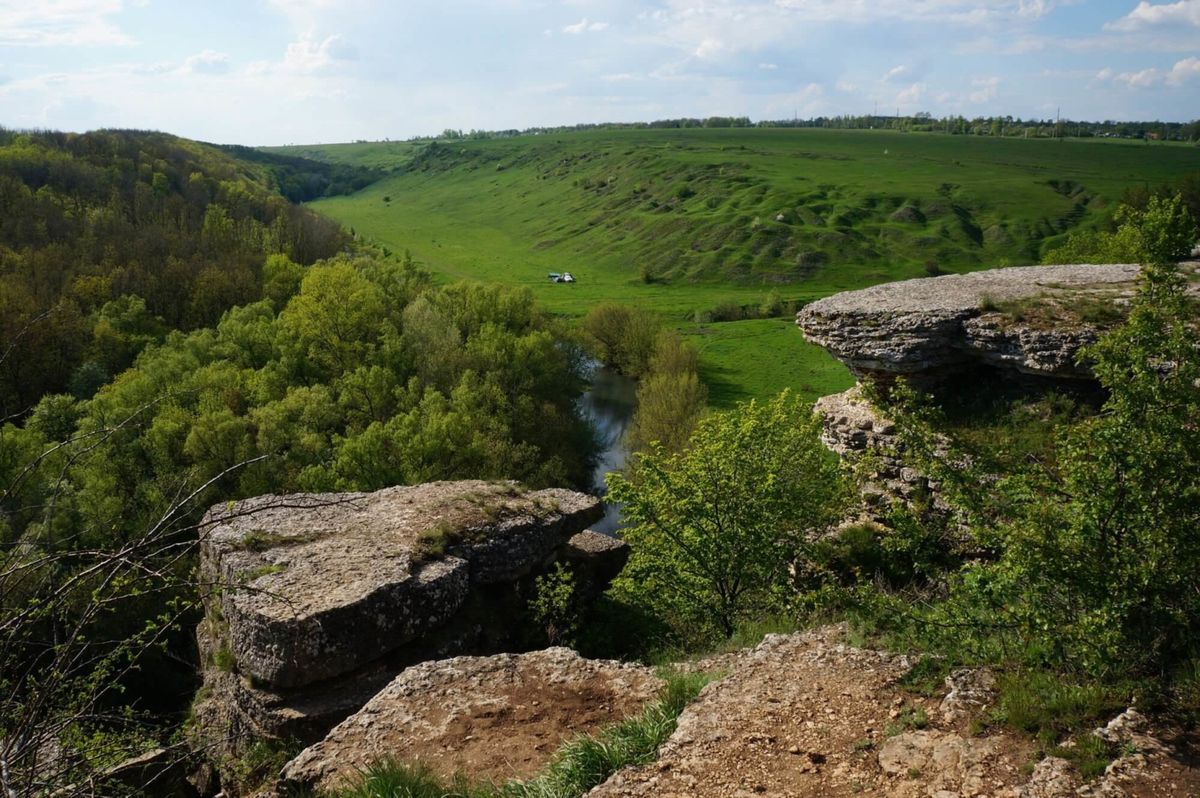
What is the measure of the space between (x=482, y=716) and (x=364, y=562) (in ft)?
20.0

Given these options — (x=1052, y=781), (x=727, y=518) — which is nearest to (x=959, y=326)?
(x=727, y=518)

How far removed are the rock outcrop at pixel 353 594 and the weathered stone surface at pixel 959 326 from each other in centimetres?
928

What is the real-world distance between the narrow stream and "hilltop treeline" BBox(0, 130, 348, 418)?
26.1 meters

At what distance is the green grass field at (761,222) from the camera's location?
87188 millimetres

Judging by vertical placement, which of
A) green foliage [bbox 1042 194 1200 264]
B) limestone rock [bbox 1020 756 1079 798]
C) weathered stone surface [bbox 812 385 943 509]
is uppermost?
green foliage [bbox 1042 194 1200 264]

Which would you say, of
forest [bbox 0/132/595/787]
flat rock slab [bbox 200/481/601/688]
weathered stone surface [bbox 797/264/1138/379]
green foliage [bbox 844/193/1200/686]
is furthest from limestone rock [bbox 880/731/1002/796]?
weathered stone surface [bbox 797/264/1138/379]

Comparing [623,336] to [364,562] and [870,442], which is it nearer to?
[870,442]

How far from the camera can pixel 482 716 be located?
11.2 metres

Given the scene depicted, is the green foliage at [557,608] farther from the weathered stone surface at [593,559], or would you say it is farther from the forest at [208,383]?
the forest at [208,383]

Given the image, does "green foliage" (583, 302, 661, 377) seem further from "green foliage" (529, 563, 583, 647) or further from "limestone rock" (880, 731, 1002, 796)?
"limestone rock" (880, 731, 1002, 796)

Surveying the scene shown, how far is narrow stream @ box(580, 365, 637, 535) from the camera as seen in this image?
43.2 metres

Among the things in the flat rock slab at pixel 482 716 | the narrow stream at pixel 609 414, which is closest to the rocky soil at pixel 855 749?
the flat rock slab at pixel 482 716

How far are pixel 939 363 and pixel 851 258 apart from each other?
81.7 meters

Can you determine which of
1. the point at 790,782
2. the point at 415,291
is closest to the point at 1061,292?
the point at 790,782
